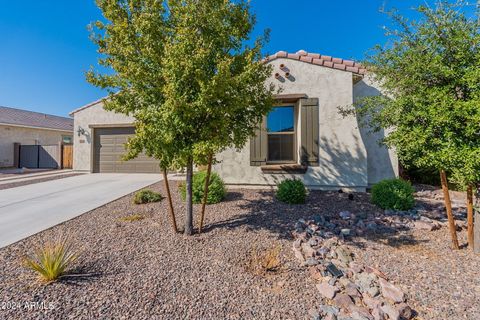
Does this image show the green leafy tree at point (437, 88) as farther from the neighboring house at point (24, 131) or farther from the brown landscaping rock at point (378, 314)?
the neighboring house at point (24, 131)

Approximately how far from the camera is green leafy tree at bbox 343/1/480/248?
2926 mm

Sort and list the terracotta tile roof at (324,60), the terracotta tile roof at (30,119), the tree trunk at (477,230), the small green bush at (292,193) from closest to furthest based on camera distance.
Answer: the tree trunk at (477,230)
the small green bush at (292,193)
the terracotta tile roof at (324,60)
the terracotta tile roof at (30,119)

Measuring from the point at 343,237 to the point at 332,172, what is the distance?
3.41 meters

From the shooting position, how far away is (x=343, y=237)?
4.01 meters

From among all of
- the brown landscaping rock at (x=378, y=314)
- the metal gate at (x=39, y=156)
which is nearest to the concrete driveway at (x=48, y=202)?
the brown landscaping rock at (x=378, y=314)

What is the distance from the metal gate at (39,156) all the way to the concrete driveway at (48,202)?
7.69m

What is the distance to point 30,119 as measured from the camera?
57.8ft

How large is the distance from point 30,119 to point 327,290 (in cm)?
2382

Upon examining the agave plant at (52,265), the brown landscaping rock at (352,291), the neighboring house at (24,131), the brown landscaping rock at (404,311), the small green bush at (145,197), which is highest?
the neighboring house at (24,131)

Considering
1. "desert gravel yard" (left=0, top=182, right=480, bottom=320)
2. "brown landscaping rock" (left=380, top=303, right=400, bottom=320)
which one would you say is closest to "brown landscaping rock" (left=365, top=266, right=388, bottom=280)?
"desert gravel yard" (left=0, top=182, right=480, bottom=320)

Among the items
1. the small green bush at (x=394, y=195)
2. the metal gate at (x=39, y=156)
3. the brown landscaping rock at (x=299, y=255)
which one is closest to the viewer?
the brown landscaping rock at (x=299, y=255)

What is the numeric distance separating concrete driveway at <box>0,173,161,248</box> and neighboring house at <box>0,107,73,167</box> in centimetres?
922

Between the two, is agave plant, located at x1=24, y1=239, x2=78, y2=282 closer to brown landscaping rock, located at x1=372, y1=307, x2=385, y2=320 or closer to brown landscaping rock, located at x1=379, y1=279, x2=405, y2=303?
brown landscaping rock, located at x1=372, y1=307, x2=385, y2=320

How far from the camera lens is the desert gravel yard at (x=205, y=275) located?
231 centimetres
